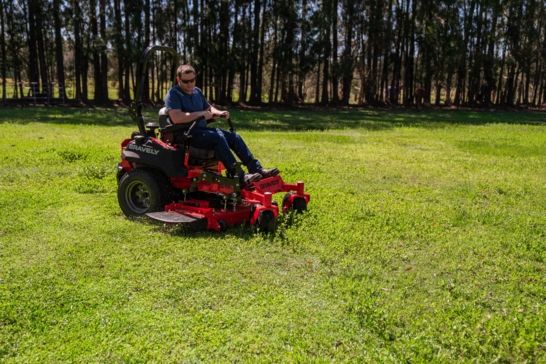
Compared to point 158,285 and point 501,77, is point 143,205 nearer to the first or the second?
point 158,285

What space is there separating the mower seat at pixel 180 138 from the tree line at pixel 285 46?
22.4 metres

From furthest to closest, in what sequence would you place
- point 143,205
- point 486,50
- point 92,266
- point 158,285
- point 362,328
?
point 486,50 < point 143,205 < point 92,266 < point 158,285 < point 362,328

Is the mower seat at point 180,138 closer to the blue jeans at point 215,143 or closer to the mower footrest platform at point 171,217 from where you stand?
the blue jeans at point 215,143

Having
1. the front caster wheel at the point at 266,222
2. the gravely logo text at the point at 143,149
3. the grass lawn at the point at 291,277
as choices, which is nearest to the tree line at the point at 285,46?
the grass lawn at the point at 291,277

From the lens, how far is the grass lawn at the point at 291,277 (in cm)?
336

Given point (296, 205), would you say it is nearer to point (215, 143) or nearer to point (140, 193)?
point (215, 143)

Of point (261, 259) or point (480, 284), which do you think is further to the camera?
point (261, 259)

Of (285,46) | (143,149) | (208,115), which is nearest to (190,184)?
(143,149)

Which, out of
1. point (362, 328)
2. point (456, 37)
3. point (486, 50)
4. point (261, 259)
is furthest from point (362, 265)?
point (486, 50)

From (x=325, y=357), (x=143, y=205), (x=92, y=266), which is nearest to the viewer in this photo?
(x=325, y=357)

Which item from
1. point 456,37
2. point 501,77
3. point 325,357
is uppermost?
point 456,37

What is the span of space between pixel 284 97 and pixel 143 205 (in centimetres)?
2627

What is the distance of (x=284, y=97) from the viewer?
3173 cm

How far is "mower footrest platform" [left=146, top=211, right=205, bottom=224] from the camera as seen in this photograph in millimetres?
5279
